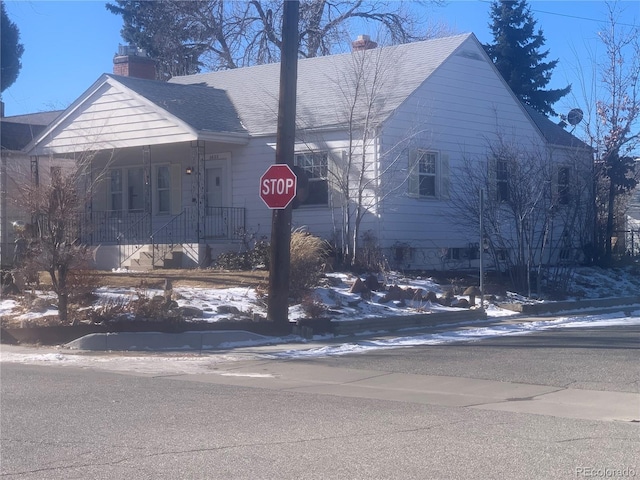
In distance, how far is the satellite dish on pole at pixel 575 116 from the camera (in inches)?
1163

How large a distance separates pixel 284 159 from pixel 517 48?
32.0m

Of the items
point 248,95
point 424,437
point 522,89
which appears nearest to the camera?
point 424,437

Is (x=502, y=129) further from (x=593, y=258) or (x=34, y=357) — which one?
(x=34, y=357)

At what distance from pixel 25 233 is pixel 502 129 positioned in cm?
1577

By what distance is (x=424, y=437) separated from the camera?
26.8ft

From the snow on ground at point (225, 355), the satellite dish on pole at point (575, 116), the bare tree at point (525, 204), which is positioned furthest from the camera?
the satellite dish on pole at point (575, 116)

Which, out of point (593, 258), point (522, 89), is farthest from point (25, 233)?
point (522, 89)

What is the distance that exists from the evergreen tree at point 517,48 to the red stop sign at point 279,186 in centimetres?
3143

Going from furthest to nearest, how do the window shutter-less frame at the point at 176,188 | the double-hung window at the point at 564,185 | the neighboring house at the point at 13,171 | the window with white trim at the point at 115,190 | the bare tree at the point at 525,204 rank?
the window with white trim at the point at 115,190
the window shutter-less frame at the point at 176,188
the double-hung window at the point at 564,185
the bare tree at the point at 525,204
the neighboring house at the point at 13,171

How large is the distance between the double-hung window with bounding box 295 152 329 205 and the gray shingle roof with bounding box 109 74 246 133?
2328 millimetres

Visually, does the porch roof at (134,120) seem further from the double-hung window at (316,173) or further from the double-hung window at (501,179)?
the double-hung window at (501,179)

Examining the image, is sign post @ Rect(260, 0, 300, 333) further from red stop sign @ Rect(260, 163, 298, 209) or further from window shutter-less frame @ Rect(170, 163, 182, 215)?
window shutter-less frame @ Rect(170, 163, 182, 215)

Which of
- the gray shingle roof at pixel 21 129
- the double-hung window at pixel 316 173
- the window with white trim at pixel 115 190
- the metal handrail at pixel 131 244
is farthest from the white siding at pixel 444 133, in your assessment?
the gray shingle roof at pixel 21 129

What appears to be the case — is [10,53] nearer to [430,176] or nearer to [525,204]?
[430,176]
